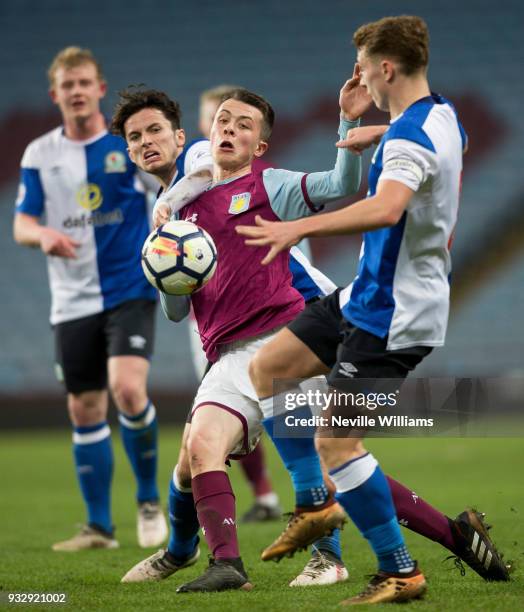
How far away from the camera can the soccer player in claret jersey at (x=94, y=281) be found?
601 centimetres

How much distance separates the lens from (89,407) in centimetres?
617

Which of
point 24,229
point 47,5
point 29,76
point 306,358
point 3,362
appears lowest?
point 3,362

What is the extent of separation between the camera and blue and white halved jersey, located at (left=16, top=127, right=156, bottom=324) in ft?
20.6

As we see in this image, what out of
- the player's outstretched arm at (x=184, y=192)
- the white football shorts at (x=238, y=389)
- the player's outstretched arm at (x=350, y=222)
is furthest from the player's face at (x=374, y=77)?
the white football shorts at (x=238, y=389)

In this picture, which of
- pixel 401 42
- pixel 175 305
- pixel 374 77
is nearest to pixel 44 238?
pixel 175 305

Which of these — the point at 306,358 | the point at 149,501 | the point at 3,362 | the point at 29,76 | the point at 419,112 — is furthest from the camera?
the point at 29,76

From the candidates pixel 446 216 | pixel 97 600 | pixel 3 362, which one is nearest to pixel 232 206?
pixel 446 216

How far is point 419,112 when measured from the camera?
347 centimetres

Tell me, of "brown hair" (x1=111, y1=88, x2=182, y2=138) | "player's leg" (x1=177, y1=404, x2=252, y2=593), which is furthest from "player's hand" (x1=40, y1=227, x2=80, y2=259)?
"player's leg" (x1=177, y1=404, x2=252, y2=593)

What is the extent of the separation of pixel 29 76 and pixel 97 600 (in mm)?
14480

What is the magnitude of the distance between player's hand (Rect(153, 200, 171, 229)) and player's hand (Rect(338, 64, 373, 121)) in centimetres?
80

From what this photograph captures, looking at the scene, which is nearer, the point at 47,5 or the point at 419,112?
the point at 419,112

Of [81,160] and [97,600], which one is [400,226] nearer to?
[97,600]

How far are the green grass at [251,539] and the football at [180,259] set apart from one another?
1129mm
